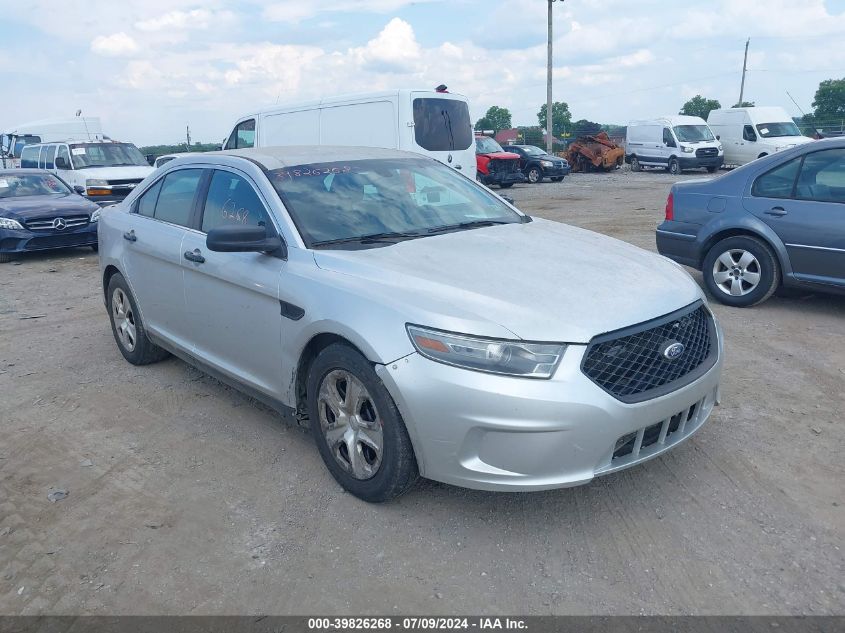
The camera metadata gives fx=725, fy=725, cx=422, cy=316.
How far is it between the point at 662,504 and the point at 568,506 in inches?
17.1

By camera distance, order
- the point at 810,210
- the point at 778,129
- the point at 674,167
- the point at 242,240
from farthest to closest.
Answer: the point at 674,167
the point at 778,129
the point at 810,210
the point at 242,240

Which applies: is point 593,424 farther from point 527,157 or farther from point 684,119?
point 684,119

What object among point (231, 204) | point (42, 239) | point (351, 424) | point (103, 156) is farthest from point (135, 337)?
point (103, 156)

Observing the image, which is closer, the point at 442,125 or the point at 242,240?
the point at 242,240

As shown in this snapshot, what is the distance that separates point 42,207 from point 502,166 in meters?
15.3

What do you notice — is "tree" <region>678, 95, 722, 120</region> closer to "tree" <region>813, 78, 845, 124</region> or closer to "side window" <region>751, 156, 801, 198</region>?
"tree" <region>813, 78, 845, 124</region>

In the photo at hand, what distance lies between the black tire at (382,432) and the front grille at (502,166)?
2072 cm

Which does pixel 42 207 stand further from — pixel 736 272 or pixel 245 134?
pixel 736 272

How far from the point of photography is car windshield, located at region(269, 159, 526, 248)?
3.93 meters

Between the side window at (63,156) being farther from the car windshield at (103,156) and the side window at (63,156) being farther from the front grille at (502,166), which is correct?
the front grille at (502,166)

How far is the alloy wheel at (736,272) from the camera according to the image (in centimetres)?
654

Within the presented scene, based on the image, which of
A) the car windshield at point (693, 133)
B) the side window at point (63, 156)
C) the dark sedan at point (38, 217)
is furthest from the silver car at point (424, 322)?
the car windshield at point (693, 133)

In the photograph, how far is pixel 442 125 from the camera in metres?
12.8

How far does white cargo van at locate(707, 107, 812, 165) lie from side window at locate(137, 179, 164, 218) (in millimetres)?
24613
